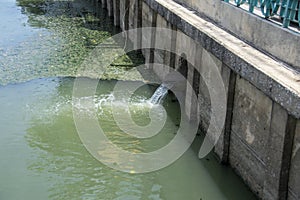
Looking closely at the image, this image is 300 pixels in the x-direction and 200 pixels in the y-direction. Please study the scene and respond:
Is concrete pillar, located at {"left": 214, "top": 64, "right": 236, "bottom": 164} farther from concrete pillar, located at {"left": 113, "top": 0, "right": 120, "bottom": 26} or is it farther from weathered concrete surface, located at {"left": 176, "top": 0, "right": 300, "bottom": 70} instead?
concrete pillar, located at {"left": 113, "top": 0, "right": 120, "bottom": 26}

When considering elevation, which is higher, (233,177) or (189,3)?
(189,3)

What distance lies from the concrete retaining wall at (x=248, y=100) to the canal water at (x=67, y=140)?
60cm

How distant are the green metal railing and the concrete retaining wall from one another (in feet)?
0.63

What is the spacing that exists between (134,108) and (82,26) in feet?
27.5

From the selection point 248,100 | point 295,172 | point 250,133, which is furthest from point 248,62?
point 295,172

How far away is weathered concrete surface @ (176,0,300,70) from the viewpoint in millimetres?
6488

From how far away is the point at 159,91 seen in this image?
11.5 metres

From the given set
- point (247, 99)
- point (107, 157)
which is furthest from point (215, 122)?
point (107, 157)

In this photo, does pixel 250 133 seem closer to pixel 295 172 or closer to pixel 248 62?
pixel 248 62

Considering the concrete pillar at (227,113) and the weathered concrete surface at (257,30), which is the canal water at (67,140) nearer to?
the concrete pillar at (227,113)

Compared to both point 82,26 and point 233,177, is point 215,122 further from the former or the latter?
point 82,26

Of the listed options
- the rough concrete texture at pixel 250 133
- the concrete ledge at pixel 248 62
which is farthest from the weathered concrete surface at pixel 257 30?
the rough concrete texture at pixel 250 133

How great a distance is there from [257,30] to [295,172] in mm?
2428

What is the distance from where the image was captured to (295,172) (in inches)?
245
